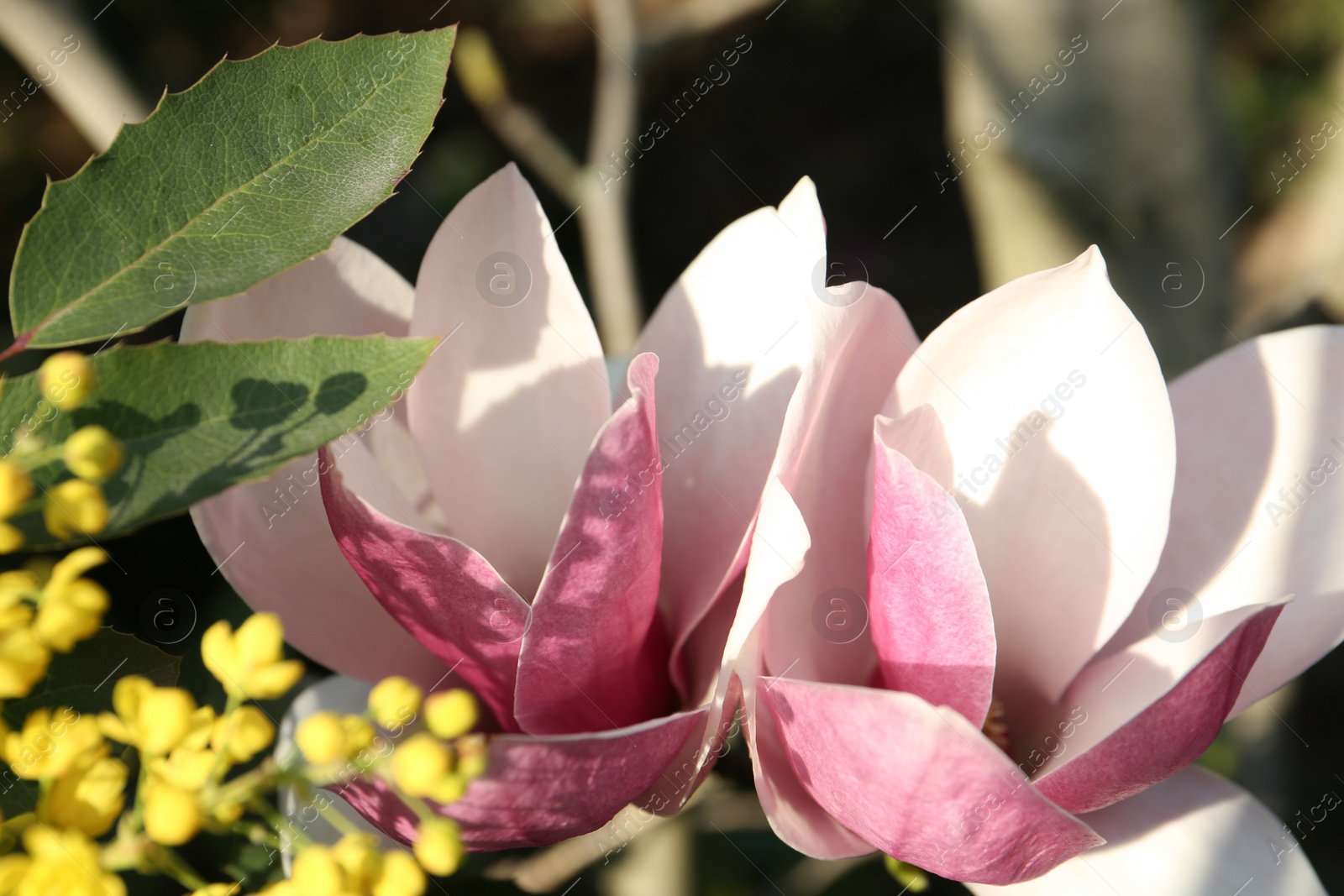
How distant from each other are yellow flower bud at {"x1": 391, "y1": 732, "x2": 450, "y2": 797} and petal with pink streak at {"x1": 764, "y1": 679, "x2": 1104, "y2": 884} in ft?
0.31

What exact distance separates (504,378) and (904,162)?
3.83ft

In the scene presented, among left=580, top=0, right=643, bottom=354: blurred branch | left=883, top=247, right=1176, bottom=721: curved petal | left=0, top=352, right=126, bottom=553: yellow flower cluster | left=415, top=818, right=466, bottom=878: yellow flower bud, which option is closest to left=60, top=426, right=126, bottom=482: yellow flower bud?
left=0, top=352, right=126, bottom=553: yellow flower cluster

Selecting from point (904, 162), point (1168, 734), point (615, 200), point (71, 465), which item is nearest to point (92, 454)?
point (71, 465)

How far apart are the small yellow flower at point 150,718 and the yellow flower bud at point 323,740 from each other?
0.03m

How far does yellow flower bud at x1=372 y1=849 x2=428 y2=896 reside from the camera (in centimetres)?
22

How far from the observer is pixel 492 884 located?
1.50ft

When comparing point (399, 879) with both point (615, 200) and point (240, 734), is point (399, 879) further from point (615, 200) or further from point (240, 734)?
point (615, 200)

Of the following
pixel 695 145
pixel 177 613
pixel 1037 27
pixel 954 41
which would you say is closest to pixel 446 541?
pixel 177 613

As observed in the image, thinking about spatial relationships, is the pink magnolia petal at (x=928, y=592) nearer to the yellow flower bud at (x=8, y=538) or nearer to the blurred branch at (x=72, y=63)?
the yellow flower bud at (x=8, y=538)

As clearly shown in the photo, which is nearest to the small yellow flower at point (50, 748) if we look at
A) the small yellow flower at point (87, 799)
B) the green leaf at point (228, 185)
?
the small yellow flower at point (87, 799)

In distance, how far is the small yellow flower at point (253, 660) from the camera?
0.74 ft

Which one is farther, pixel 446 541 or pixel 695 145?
pixel 695 145

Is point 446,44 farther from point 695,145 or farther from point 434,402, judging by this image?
point 695,145

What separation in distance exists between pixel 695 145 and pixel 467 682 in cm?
116
